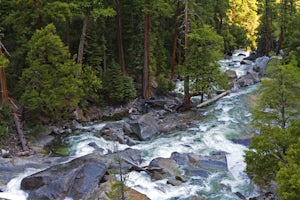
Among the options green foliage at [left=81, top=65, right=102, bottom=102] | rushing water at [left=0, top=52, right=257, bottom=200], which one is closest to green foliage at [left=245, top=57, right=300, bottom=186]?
rushing water at [left=0, top=52, right=257, bottom=200]

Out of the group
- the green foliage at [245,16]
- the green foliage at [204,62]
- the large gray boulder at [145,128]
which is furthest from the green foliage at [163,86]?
the green foliage at [245,16]

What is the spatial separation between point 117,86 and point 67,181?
12.6 m

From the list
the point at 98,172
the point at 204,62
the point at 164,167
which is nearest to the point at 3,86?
the point at 98,172

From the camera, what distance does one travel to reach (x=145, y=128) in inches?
842

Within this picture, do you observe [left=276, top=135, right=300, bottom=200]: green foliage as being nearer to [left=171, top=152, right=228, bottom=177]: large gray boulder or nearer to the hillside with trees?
the hillside with trees

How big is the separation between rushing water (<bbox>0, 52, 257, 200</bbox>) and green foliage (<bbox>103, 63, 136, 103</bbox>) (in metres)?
3.56

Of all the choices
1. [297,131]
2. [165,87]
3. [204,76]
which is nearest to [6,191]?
[297,131]

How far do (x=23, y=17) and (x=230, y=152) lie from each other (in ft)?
45.2

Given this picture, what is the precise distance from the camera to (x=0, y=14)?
22484mm

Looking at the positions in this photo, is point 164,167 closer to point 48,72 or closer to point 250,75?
point 48,72

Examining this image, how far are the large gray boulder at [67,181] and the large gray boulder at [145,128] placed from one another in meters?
5.90

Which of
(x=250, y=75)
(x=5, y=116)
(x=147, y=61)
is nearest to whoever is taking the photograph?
(x=5, y=116)

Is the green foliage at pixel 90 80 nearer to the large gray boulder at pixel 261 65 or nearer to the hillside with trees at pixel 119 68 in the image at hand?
the hillside with trees at pixel 119 68

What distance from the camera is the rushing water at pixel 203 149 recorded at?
47.4 feet
